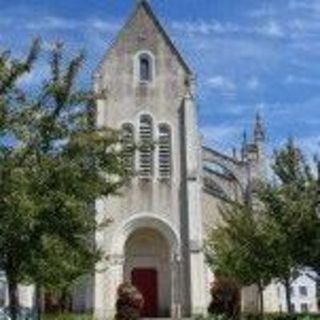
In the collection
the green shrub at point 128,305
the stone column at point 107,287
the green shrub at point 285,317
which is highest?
the stone column at point 107,287

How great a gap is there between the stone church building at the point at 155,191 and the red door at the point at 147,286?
0.20 ft

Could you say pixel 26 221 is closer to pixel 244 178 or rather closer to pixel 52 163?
pixel 52 163

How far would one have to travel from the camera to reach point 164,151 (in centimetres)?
5250

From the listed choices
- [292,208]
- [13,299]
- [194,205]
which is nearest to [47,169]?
[13,299]

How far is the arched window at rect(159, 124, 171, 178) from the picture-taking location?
171ft

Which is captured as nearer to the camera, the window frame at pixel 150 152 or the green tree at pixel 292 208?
the green tree at pixel 292 208

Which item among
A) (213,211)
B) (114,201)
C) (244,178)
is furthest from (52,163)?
(244,178)

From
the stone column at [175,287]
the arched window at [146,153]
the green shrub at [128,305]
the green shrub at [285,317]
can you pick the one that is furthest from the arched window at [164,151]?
the green shrub at [285,317]

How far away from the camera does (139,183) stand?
51344 millimetres

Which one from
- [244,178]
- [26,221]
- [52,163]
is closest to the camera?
[26,221]

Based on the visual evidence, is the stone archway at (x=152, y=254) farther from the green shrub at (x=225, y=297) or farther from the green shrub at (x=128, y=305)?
the green shrub at (x=128, y=305)

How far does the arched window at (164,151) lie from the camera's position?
171ft

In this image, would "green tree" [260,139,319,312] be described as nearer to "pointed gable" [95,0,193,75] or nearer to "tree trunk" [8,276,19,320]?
"tree trunk" [8,276,19,320]

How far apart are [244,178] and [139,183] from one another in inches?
446
